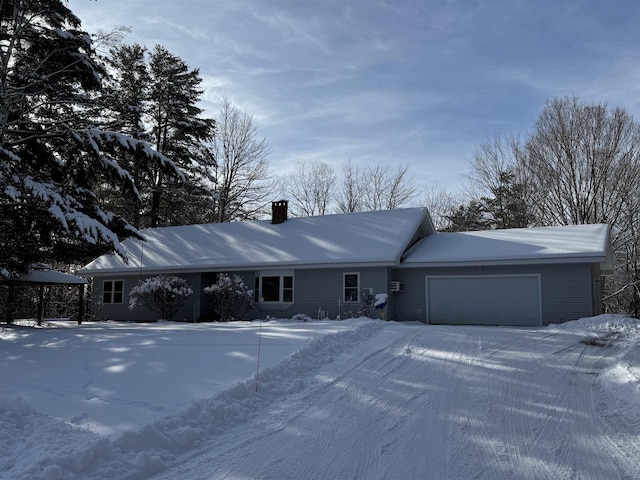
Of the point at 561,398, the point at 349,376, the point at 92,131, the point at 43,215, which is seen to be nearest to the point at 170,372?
the point at 349,376

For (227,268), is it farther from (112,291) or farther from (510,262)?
(510,262)

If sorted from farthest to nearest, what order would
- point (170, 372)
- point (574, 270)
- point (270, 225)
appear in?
Result: point (270, 225) → point (574, 270) → point (170, 372)

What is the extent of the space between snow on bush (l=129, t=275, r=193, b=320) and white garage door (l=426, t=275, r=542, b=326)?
981cm

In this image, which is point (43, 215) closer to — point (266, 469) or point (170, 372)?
point (170, 372)

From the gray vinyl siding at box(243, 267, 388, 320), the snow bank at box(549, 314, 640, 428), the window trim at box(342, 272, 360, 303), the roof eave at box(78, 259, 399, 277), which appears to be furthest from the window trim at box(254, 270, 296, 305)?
the snow bank at box(549, 314, 640, 428)

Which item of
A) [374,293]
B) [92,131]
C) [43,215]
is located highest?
[92,131]

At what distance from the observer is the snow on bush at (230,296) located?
63.0 feet

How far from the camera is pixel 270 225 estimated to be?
80.2ft

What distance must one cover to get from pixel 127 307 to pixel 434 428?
20.8m

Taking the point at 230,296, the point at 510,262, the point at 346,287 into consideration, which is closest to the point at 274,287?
the point at 230,296

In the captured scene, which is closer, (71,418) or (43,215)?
(71,418)

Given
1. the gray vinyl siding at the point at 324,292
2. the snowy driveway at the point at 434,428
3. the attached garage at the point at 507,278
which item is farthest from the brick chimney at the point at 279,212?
the snowy driveway at the point at 434,428

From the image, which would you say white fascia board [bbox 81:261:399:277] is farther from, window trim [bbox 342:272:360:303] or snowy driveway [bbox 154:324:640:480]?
snowy driveway [bbox 154:324:640:480]

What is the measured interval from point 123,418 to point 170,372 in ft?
7.98
